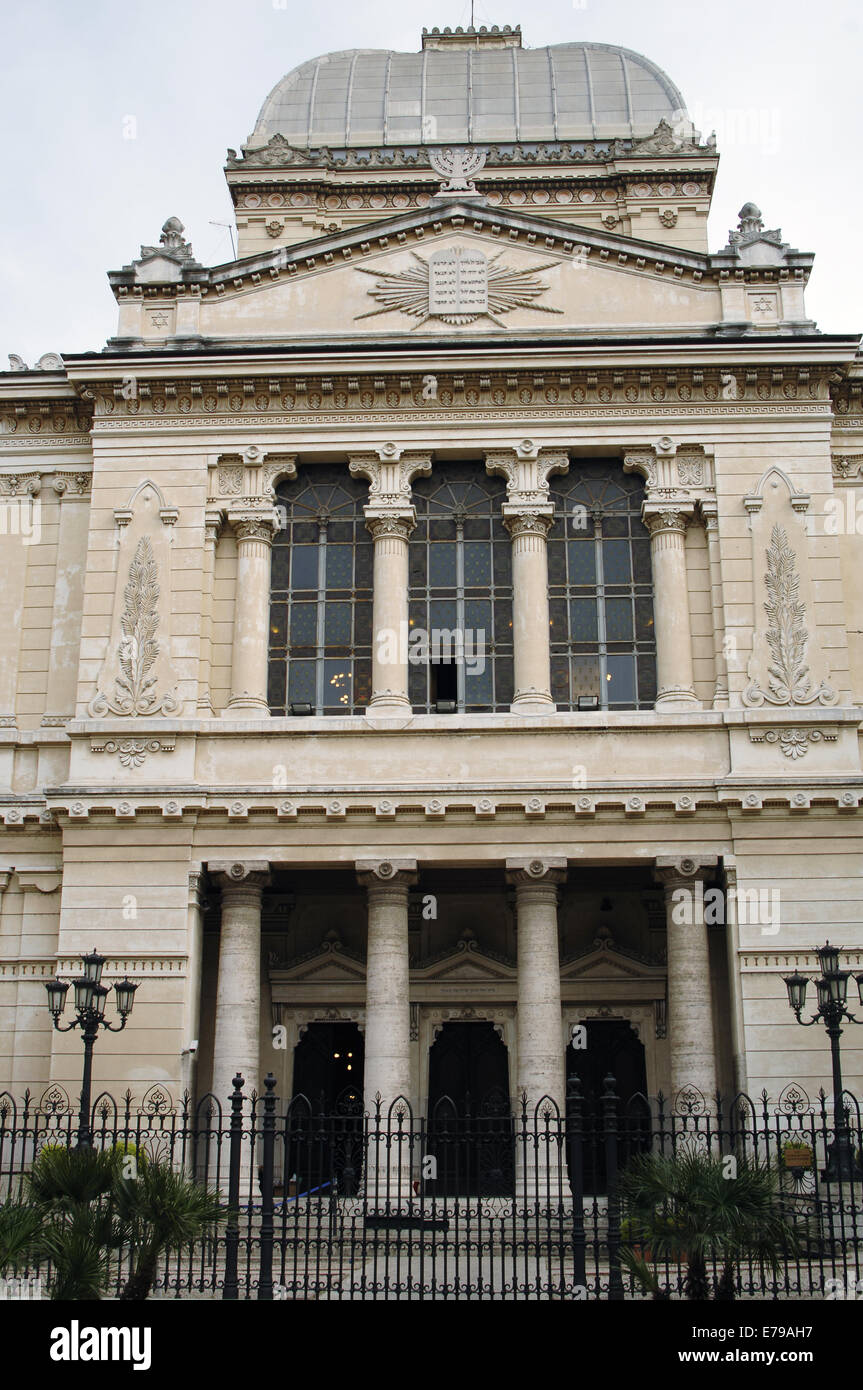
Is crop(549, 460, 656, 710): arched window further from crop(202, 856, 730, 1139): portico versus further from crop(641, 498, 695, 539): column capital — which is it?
crop(202, 856, 730, 1139): portico

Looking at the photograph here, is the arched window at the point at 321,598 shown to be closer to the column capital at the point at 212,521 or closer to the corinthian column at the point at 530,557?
the column capital at the point at 212,521

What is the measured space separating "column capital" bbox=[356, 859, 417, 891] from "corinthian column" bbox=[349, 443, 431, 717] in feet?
8.91

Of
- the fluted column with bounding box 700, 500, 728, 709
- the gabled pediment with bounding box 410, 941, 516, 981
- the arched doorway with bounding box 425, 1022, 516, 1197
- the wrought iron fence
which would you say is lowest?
the wrought iron fence

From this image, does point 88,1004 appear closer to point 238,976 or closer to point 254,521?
point 238,976

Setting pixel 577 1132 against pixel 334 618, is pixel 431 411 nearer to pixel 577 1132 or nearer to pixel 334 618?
pixel 334 618

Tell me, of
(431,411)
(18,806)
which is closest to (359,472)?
(431,411)

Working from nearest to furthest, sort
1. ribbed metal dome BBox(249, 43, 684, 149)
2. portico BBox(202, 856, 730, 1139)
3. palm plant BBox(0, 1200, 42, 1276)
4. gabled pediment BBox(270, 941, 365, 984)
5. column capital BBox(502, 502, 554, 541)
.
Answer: palm plant BBox(0, 1200, 42, 1276) → portico BBox(202, 856, 730, 1139) → column capital BBox(502, 502, 554, 541) → gabled pediment BBox(270, 941, 365, 984) → ribbed metal dome BBox(249, 43, 684, 149)

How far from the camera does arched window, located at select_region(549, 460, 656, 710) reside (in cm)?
2747

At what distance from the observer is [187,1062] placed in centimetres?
2503

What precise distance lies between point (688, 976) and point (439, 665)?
24.4 feet

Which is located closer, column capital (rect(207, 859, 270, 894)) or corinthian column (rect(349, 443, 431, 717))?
column capital (rect(207, 859, 270, 894))

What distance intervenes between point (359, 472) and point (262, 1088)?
39.1 ft

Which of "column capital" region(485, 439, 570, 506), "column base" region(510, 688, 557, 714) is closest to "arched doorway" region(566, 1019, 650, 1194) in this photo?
"column base" region(510, 688, 557, 714)
